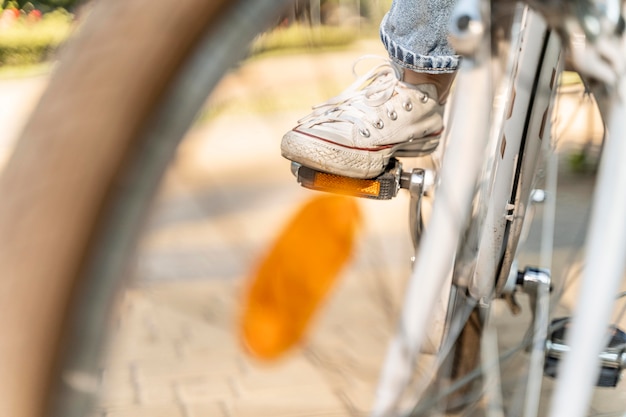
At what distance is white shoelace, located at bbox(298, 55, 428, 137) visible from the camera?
126 centimetres

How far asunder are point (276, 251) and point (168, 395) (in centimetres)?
130

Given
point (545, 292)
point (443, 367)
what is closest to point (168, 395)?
point (443, 367)

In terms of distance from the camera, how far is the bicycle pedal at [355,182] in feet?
4.31

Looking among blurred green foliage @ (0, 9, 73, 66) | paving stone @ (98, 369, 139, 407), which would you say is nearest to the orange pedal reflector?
paving stone @ (98, 369, 139, 407)

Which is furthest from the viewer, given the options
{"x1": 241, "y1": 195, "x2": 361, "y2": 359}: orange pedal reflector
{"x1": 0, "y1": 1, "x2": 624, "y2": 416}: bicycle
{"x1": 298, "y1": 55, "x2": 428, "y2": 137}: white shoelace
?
{"x1": 298, "y1": 55, "x2": 428, "y2": 137}: white shoelace

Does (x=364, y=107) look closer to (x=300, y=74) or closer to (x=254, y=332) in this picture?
(x=300, y=74)

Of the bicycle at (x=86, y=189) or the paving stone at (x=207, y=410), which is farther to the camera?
the paving stone at (x=207, y=410)

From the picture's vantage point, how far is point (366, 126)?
4.17ft

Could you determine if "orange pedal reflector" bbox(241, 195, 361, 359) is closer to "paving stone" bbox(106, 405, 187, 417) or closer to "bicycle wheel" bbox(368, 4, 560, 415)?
"bicycle wheel" bbox(368, 4, 560, 415)

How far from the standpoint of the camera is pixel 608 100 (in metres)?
0.68

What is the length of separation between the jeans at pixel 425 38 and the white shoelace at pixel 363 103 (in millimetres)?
46

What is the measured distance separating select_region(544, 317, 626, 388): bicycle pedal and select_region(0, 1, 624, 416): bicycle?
959mm

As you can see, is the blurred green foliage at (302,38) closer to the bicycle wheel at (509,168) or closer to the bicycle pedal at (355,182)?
the bicycle wheel at (509,168)

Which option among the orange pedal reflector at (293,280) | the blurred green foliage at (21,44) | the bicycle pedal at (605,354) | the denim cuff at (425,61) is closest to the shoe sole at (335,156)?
the denim cuff at (425,61)
